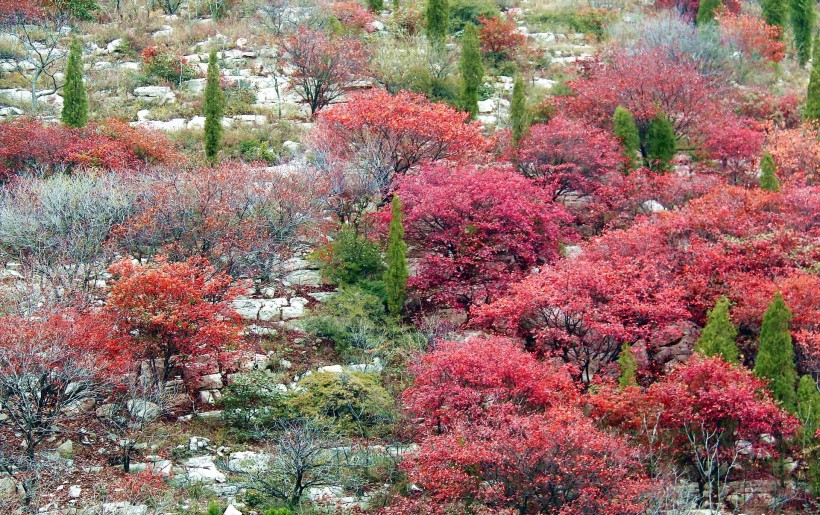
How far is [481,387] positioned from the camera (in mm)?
20062

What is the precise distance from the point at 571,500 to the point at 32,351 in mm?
10625

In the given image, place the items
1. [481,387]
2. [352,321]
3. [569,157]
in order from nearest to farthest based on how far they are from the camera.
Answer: [481,387] → [352,321] → [569,157]

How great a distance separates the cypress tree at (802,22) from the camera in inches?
1811

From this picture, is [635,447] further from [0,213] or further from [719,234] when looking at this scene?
[0,213]

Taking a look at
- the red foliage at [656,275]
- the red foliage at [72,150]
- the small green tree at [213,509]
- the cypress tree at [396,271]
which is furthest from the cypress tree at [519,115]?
the small green tree at [213,509]

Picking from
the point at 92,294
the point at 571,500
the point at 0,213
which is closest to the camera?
the point at 571,500

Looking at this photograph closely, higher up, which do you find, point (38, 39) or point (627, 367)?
point (38, 39)

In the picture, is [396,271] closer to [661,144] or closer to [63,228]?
[63,228]

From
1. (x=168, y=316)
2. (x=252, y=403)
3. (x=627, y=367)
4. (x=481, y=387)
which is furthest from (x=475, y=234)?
(x=168, y=316)

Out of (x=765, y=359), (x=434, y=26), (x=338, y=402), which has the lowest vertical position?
(x=338, y=402)

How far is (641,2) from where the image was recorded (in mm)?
52719


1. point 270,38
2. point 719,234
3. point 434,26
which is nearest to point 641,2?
point 434,26

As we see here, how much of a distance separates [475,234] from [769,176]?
879cm

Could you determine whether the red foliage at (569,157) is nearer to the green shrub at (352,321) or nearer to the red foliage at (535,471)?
the green shrub at (352,321)
